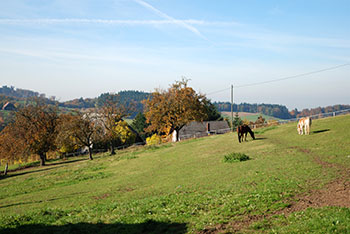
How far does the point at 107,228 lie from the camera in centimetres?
1163

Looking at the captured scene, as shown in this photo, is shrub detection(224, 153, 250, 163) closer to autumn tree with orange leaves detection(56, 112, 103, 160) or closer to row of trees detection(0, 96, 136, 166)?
row of trees detection(0, 96, 136, 166)

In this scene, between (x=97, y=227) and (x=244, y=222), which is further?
(x=97, y=227)

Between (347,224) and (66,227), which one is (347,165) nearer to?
(347,224)

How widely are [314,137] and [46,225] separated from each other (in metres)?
25.7

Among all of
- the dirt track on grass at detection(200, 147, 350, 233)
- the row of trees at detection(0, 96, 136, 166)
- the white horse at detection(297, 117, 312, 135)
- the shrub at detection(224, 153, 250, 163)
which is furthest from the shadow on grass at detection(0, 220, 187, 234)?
the row of trees at detection(0, 96, 136, 166)

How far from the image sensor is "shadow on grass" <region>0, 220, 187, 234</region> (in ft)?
35.3

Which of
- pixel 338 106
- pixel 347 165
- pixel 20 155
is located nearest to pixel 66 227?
pixel 347 165

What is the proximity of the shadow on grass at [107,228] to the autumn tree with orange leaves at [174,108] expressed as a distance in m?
49.0

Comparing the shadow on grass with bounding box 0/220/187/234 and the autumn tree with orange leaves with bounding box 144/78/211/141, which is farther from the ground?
the autumn tree with orange leaves with bounding box 144/78/211/141

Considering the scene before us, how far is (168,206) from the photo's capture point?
13.5 meters

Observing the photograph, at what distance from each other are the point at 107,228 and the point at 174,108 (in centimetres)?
4963

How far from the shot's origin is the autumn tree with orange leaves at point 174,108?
201 feet

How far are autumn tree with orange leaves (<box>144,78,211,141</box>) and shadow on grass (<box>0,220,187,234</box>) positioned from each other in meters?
49.0

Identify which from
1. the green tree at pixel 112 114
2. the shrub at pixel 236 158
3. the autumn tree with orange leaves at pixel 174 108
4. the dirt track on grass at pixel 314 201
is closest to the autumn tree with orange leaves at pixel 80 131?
the green tree at pixel 112 114
